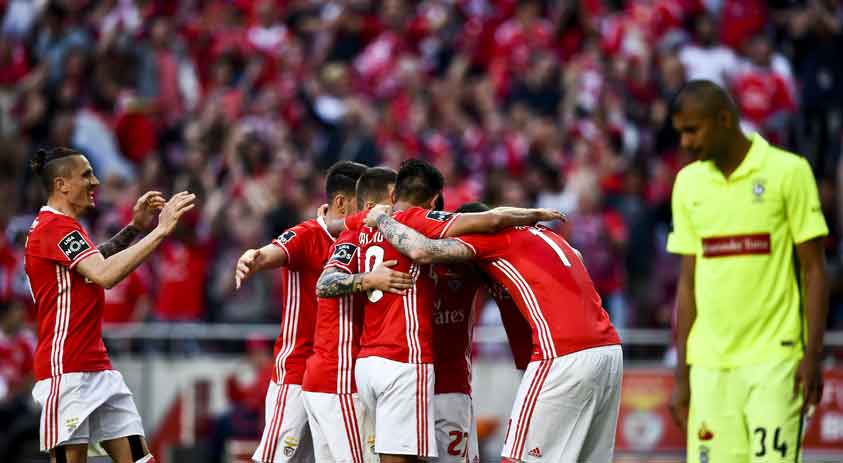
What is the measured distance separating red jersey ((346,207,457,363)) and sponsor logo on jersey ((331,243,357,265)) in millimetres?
88

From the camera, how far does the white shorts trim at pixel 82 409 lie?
9656 mm

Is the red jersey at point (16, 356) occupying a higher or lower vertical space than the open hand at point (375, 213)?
lower

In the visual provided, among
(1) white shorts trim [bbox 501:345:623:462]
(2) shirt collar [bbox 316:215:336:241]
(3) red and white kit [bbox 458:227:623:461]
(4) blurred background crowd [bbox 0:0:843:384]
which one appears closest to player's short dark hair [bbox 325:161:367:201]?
(2) shirt collar [bbox 316:215:336:241]

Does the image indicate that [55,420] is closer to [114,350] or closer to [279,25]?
[114,350]

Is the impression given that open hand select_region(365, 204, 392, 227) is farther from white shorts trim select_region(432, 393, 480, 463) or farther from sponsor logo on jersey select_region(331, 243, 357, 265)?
white shorts trim select_region(432, 393, 480, 463)

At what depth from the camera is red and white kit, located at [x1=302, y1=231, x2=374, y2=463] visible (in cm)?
966

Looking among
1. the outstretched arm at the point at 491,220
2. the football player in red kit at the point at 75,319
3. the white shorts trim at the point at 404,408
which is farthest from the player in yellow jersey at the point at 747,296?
the football player in red kit at the point at 75,319

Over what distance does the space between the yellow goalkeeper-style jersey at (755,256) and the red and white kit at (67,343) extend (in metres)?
4.25

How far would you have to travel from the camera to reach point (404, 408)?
9.22 m

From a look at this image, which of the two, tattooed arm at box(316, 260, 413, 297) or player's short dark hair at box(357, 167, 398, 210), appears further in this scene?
player's short dark hair at box(357, 167, 398, 210)

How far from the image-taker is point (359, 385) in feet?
31.0

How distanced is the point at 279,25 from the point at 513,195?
280 inches

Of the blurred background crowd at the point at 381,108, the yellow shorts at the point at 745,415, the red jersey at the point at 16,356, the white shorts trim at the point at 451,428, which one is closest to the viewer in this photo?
the yellow shorts at the point at 745,415

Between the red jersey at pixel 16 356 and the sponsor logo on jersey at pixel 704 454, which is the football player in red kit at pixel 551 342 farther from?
the red jersey at pixel 16 356
